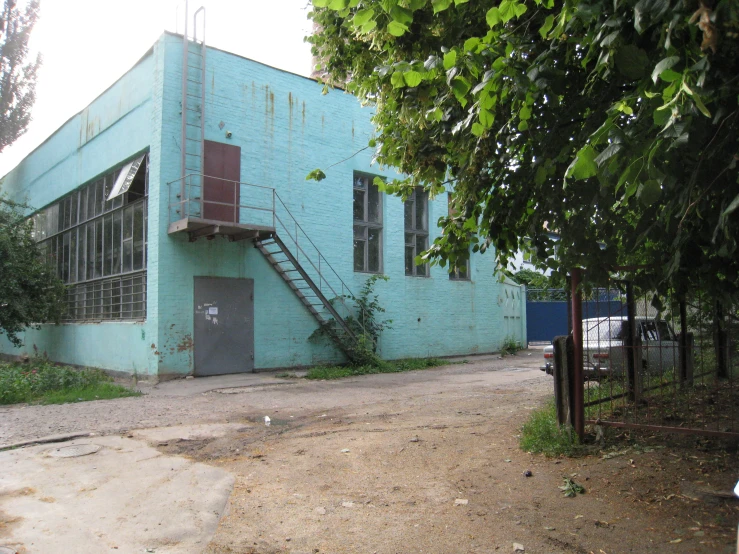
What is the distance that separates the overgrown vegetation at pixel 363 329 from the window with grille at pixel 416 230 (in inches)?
70.3

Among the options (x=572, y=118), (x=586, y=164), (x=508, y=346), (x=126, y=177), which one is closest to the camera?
(x=586, y=164)

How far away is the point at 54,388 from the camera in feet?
39.9

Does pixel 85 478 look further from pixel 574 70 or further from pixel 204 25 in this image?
pixel 204 25

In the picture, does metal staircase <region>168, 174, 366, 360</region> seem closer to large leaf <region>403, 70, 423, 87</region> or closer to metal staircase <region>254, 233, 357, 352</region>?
metal staircase <region>254, 233, 357, 352</region>

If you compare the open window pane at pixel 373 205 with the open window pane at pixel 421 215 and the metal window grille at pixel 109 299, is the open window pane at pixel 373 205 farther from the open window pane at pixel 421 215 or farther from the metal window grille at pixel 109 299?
the metal window grille at pixel 109 299

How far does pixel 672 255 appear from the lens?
443 cm

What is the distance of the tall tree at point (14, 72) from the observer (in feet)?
84.6

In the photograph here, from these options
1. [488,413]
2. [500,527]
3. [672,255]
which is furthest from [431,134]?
[488,413]

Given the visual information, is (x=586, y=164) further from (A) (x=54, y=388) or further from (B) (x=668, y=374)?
(A) (x=54, y=388)

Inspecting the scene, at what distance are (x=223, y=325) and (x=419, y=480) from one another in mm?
10277

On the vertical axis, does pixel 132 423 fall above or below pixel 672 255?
below

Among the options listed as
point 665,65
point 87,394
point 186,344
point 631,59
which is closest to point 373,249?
point 186,344

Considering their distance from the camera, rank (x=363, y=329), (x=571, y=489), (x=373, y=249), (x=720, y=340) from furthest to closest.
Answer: (x=373, y=249), (x=363, y=329), (x=720, y=340), (x=571, y=489)

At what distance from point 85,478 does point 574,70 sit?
6060 millimetres
